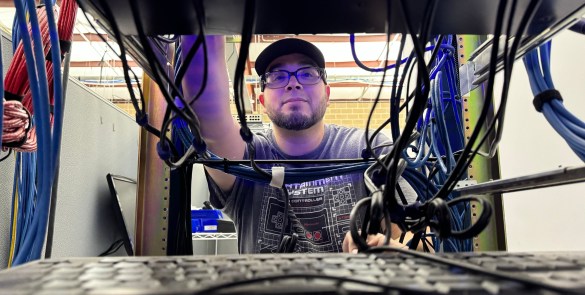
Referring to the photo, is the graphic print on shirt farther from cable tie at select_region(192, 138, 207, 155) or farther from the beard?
cable tie at select_region(192, 138, 207, 155)

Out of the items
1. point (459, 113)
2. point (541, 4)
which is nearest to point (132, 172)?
point (459, 113)

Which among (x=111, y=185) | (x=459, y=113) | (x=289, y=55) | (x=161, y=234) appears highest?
(x=289, y=55)

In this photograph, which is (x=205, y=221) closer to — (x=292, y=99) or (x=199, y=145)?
(x=292, y=99)

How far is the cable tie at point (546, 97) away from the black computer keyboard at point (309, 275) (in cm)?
18

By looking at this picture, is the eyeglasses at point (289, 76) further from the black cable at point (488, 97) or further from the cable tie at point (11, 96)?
the black cable at point (488, 97)

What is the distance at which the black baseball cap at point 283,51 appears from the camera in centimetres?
120

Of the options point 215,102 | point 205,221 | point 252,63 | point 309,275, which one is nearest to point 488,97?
point 309,275

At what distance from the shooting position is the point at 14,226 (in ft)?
2.32

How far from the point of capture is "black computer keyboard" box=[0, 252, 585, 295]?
8.2 inches

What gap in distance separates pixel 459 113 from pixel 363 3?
0.55 metres

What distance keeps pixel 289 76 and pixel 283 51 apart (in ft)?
0.31

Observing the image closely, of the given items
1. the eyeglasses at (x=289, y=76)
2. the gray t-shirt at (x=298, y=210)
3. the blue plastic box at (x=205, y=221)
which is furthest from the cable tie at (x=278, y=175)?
the blue plastic box at (x=205, y=221)

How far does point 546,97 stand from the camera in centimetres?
42

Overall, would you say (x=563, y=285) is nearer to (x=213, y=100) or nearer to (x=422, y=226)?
(x=422, y=226)
